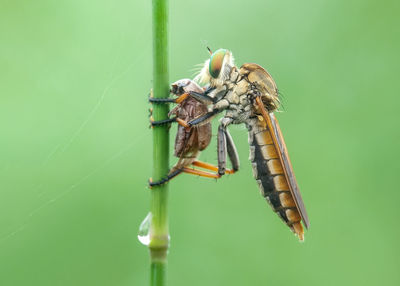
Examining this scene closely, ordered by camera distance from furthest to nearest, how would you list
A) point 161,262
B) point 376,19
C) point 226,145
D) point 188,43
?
point 376,19 → point 188,43 → point 226,145 → point 161,262

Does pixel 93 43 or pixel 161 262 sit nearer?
pixel 161 262

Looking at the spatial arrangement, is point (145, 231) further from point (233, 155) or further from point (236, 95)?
point (236, 95)

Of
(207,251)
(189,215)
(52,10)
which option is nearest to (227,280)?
(207,251)

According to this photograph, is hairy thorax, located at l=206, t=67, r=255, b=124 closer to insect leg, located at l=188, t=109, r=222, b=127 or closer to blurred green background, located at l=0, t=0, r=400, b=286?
insect leg, located at l=188, t=109, r=222, b=127

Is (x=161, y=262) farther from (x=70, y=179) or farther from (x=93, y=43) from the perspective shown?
(x=93, y=43)

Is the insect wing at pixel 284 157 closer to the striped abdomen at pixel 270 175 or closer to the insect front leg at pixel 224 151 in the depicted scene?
the striped abdomen at pixel 270 175

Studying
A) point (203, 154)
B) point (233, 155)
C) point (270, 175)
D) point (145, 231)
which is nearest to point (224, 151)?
point (233, 155)

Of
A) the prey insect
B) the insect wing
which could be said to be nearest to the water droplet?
the prey insect
